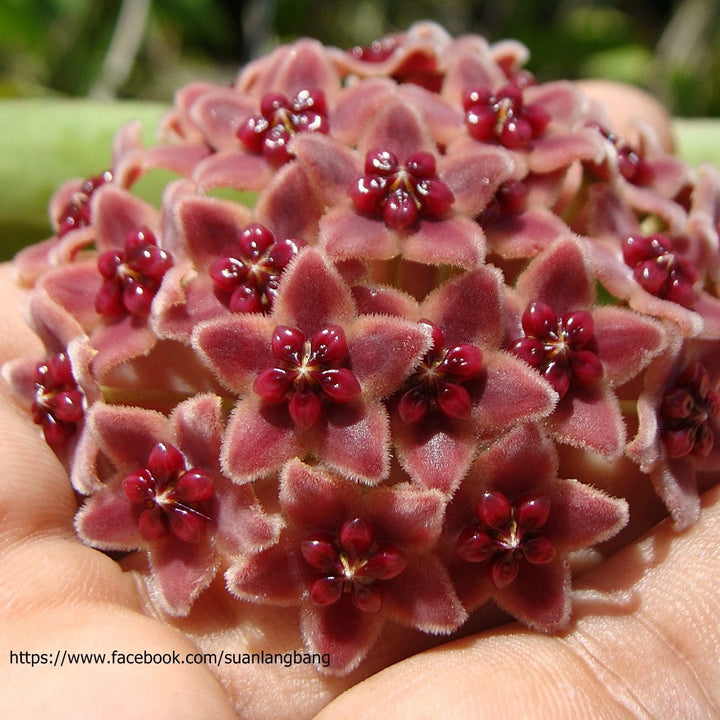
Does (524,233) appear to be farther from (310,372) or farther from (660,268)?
(310,372)

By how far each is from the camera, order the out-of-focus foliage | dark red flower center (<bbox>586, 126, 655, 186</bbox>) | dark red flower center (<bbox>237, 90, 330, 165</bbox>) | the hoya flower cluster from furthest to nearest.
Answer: the out-of-focus foliage, dark red flower center (<bbox>586, 126, 655, 186</bbox>), dark red flower center (<bbox>237, 90, 330, 165</bbox>), the hoya flower cluster

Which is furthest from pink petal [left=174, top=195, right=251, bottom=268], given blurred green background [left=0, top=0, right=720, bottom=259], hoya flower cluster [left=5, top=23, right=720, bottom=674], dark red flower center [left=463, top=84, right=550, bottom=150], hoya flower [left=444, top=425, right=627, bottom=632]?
blurred green background [left=0, top=0, right=720, bottom=259]

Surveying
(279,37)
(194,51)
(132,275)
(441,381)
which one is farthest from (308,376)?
(194,51)

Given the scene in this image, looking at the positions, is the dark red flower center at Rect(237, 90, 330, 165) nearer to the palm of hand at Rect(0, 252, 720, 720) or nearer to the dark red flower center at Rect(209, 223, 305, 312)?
the dark red flower center at Rect(209, 223, 305, 312)

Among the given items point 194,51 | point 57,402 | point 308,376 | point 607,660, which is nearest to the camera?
point 308,376

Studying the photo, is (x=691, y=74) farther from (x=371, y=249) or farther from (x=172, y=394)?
(x=172, y=394)

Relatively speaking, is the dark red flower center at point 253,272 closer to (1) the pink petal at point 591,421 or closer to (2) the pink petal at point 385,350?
(2) the pink petal at point 385,350
